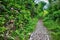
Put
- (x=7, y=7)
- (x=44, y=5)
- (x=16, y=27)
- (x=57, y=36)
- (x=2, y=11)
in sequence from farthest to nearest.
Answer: (x=44, y=5), (x=7, y=7), (x=2, y=11), (x=16, y=27), (x=57, y=36)

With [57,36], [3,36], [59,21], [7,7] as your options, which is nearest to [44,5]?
[59,21]

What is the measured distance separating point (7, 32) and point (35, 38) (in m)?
2.02

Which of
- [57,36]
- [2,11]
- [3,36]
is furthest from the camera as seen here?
[2,11]

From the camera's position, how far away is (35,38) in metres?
12.1

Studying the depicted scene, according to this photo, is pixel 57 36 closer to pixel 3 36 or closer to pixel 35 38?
pixel 35 38

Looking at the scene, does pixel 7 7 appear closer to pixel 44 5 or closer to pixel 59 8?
pixel 59 8

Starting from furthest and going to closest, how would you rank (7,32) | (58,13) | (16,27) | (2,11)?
(58,13), (2,11), (16,27), (7,32)

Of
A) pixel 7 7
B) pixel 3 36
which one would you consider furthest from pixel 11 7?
pixel 3 36

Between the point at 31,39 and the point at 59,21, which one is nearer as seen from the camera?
the point at 31,39

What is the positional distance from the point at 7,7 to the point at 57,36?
19.3 ft

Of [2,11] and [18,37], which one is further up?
[2,11]

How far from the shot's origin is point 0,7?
14859 millimetres

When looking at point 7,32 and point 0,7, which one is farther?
point 0,7

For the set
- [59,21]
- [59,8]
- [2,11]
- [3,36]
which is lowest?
[3,36]
